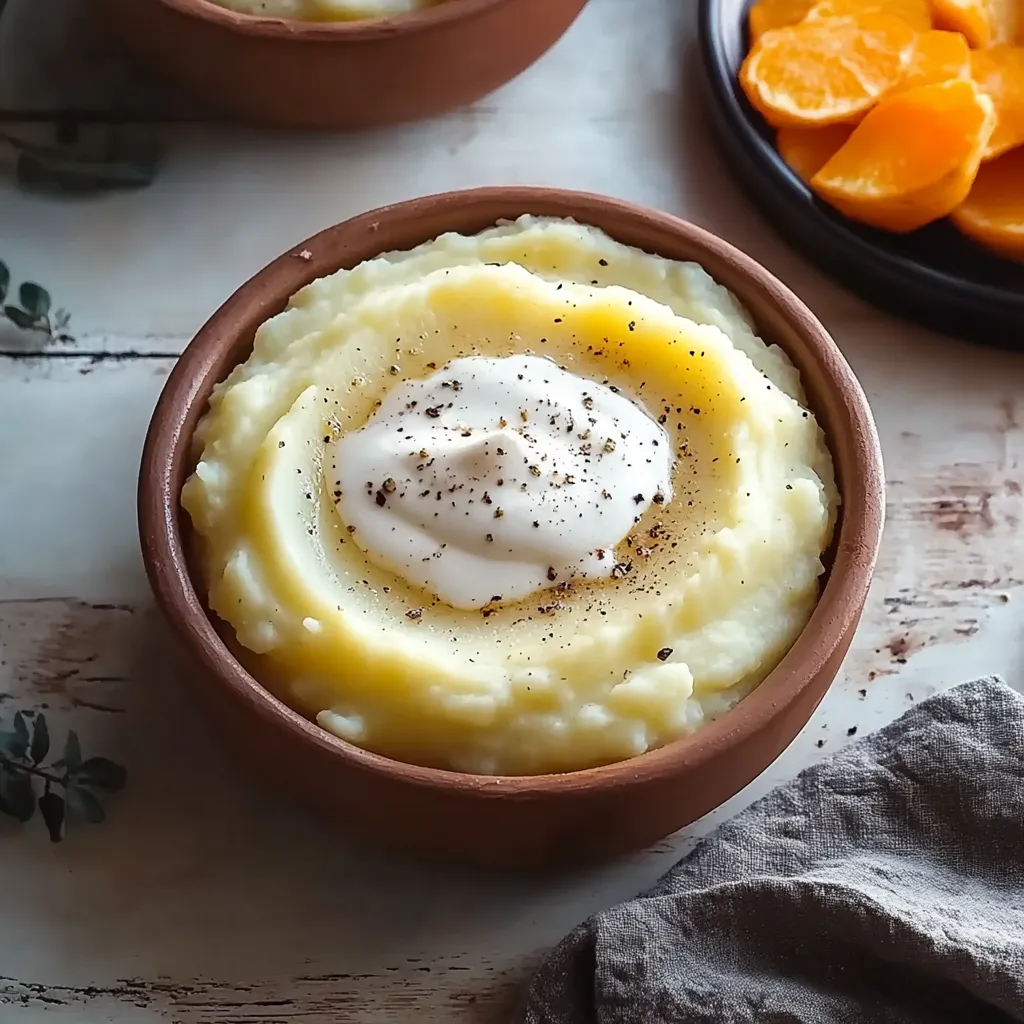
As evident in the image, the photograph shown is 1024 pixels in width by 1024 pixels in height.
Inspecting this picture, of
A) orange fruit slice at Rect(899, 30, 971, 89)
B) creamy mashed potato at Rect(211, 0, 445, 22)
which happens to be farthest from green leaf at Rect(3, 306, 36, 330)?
orange fruit slice at Rect(899, 30, 971, 89)

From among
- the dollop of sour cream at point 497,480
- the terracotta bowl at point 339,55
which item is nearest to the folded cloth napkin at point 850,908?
the dollop of sour cream at point 497,480

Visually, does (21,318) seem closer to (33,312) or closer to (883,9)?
(33,312)

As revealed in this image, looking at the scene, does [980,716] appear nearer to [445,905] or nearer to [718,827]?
[718,827]

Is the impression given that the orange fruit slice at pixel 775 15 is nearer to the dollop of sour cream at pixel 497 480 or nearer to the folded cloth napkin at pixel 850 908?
the dollop of sour cream at pixel 497 480

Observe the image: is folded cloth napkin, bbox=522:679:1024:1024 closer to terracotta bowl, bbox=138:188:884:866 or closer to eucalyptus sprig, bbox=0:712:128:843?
terracotta bowl, bbox=138:188:884:866

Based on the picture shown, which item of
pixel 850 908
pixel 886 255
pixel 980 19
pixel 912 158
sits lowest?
pixel 850 908

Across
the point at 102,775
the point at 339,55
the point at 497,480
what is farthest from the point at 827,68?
the point at 102,775
